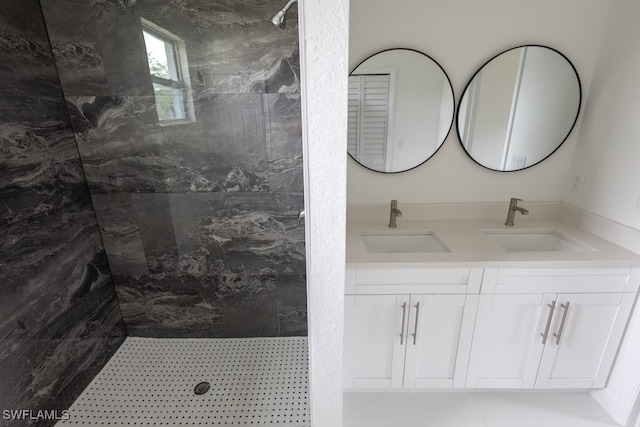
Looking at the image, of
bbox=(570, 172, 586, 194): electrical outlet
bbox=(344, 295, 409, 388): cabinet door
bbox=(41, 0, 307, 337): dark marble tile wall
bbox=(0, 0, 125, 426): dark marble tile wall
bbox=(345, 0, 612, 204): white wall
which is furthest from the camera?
bbox=(570, 172, 586, 194): electrical outlet

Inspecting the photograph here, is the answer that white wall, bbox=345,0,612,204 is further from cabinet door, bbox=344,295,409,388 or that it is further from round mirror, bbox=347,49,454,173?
cabinet door, bbox=344,295,409,388

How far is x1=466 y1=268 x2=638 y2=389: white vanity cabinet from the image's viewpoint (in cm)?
132

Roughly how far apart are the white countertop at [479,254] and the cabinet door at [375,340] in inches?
7.6

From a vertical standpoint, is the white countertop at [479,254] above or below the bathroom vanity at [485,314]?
above

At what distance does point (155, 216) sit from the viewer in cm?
152

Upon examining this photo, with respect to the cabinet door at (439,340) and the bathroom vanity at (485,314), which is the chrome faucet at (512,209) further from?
the cabinet door at (439,340)

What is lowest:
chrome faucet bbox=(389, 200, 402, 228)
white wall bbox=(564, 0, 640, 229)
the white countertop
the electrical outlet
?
the white countertop

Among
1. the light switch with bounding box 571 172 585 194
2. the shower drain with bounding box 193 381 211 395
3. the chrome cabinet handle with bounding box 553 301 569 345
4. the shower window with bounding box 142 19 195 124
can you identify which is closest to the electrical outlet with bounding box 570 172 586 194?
the light switch with bounding box 571 172 585 194

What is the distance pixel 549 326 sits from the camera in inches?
Answer: 54.2

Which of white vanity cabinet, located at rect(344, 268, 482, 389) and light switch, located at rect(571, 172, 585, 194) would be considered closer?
white vanity cabinet, located at rect(344, 268, 482, 389)

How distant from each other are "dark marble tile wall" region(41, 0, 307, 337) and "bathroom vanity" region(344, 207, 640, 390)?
0.42 meters

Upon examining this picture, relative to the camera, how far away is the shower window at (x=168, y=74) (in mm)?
1276

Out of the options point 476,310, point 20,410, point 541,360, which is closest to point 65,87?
point 20,410

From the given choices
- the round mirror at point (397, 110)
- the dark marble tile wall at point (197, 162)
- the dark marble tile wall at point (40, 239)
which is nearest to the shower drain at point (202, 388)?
the dark marble tile wall at point (197, 162)
